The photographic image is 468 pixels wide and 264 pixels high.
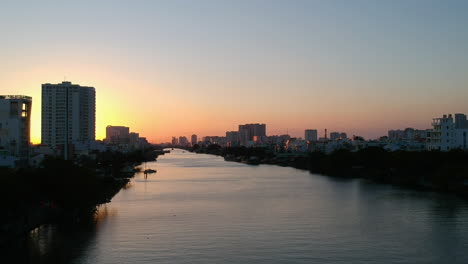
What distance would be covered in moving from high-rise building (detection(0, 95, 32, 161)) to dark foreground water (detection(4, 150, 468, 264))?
Answer: 4685 mm

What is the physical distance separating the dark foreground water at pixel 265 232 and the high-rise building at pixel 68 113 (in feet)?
83.3

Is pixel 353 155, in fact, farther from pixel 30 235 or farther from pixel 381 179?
pixel 30 235

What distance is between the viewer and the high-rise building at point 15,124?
16.9m

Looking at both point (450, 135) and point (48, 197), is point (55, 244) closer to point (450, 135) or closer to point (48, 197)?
point (48, 197)

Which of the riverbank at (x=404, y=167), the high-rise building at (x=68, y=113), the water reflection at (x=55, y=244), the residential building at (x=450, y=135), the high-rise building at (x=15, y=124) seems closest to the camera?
the water reflection at (x=55, y=244)

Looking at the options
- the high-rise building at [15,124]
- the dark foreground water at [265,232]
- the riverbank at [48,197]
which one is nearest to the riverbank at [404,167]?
the dark foreground water at [265,232]

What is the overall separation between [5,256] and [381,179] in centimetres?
1612

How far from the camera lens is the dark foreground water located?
7.23 m

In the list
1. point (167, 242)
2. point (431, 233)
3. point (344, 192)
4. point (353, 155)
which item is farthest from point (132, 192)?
point (353, 155)

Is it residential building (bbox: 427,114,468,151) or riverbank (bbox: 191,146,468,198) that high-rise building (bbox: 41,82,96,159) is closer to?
riverbank (bbox: 191,146,468,198)

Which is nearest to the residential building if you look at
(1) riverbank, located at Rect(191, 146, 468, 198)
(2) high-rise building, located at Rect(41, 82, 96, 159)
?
(1) riverbank, located at Rect(191, 146, 468, 198)

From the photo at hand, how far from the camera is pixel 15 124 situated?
1738cm

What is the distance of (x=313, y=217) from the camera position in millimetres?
10688

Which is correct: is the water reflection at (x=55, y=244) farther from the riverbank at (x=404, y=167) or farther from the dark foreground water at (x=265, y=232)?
the riverbank at (x=404, y=167)
